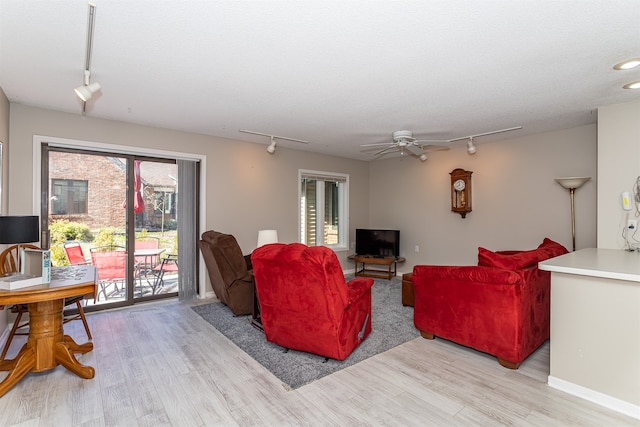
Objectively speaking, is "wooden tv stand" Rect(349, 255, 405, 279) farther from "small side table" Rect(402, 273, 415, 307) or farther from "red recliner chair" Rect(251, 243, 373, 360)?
"red recliner chair" Rect(251, 243, 373, 360)

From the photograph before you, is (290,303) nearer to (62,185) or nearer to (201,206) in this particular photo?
(201,206)

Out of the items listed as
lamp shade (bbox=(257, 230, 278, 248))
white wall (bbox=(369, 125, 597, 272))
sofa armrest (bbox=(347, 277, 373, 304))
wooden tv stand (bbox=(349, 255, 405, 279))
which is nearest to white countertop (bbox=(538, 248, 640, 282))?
sofa armrest (bbox=(347, 277, 373, 304))

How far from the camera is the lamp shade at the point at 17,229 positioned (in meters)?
2.36

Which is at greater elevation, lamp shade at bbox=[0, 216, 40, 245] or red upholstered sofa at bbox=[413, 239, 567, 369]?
lamp shade at bbox=[0, 216, 40, 245]

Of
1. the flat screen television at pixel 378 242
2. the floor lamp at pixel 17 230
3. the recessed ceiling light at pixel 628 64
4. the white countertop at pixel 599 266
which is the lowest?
the flat screen television at pixel 378 242

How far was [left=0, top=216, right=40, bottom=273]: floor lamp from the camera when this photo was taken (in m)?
2.36

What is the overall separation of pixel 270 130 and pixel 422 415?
12.3 ft

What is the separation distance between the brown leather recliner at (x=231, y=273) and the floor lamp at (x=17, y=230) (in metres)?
1.62

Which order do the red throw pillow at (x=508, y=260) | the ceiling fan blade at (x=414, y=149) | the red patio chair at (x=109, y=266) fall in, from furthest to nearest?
the ceiling fan blade at (x=414, y=149), the red patio chair at (x=109, y=266), the red throw pillow at (x=508, y=260)

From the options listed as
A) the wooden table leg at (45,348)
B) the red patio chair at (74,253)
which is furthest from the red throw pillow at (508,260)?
the red patio chair at (74,253)

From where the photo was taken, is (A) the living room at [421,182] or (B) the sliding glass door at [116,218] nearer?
(A) the living room at [421,182]

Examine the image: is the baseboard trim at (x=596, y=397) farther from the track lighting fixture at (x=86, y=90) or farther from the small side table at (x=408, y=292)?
the track lighting fixture at (x=86, y=90)

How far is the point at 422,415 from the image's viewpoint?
1989 millimetres

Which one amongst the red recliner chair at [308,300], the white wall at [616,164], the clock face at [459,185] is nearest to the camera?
the red recliner chair at [308,300]
